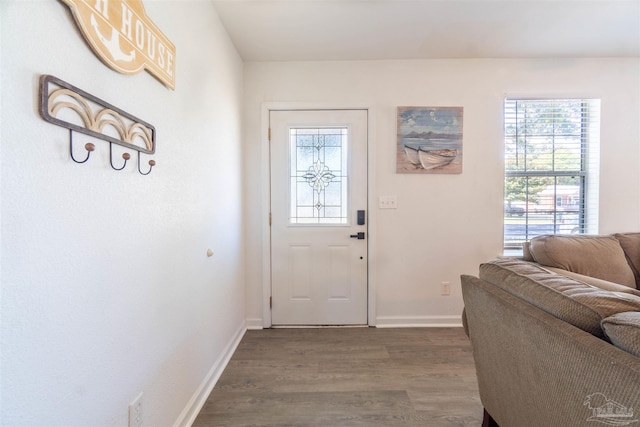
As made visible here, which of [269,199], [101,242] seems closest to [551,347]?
[101,242]

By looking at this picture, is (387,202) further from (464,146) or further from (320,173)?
(464,146)

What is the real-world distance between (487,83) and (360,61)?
3.96 ft

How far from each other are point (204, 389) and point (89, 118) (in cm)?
157

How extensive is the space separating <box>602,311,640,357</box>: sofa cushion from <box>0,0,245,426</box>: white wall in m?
1.48

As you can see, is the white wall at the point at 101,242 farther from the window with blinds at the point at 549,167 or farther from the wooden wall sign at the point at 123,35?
the window with blinds at the point at 549,167

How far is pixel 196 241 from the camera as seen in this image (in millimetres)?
1536

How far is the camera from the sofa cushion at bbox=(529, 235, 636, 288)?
5.06 feet

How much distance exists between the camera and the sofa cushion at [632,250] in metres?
1.63

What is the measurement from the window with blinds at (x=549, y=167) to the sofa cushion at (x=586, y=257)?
0.97m

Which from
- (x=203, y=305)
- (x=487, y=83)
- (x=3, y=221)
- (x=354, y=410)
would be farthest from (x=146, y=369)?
(x=487, y=83)

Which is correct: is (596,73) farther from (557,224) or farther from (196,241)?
(196,241)

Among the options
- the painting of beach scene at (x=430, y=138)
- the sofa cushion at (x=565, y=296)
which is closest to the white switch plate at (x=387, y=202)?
the painting of beach scene at (x=430, y=138)

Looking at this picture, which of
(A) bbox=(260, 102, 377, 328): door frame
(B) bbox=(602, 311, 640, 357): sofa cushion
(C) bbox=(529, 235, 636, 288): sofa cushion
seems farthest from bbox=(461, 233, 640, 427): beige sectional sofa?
(A) bbox=(260, 102, 377, 328): door frame

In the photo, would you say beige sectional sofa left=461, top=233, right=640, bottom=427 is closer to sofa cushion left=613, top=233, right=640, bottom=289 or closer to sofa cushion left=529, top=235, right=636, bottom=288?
sofa cushion left=529, top=235, right=636, bottom=288
